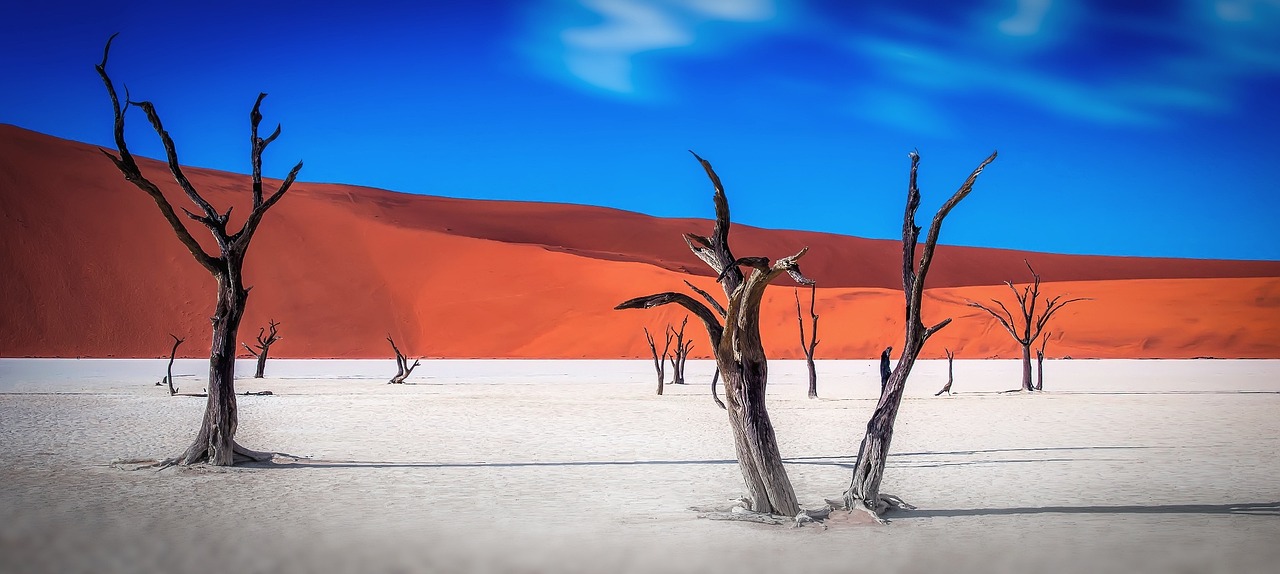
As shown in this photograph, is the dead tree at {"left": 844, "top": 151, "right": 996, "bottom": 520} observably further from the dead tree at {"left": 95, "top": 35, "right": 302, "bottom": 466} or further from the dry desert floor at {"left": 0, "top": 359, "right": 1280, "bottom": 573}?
the dead tree at {"left": 95, "top": 35, "right": 302, "bottom": 466}

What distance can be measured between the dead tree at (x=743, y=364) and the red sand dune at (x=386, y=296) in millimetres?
47704

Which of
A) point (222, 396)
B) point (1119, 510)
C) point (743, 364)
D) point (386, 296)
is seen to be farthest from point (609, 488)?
point (386, 296)

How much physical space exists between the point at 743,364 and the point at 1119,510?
362 cm

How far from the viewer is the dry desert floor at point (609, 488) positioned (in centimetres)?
664

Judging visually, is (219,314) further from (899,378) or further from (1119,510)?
(1119,510)

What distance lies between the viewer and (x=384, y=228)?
226 feet

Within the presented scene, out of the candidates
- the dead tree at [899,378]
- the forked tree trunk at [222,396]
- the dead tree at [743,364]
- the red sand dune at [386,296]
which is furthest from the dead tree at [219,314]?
the red sand dune at [386,296]

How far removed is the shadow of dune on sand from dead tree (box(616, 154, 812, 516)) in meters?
1.19

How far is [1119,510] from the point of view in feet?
27.8

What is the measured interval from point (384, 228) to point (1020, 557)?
65.6 metres

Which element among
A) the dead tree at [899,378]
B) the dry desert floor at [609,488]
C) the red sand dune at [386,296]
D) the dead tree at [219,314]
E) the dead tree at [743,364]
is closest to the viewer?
the dry desert floor at [609,488]

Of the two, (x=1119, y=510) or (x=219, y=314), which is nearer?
(x=1119, y=510)

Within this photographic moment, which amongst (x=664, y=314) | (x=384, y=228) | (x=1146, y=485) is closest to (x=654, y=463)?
(x=1146, y=485)

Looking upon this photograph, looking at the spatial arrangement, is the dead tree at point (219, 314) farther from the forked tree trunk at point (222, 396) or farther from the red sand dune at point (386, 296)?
the red sand dune at point (386, 296)
